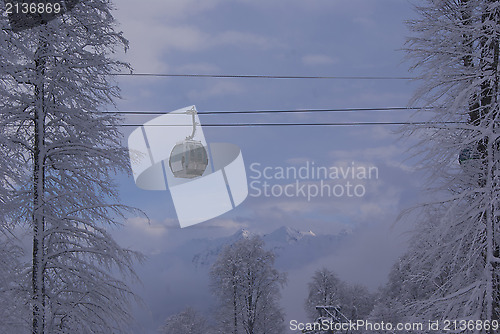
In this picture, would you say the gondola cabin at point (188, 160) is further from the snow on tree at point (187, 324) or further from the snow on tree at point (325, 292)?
the snow on tree at point (325, 292)

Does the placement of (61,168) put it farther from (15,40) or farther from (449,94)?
(449,94)

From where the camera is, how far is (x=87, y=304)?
788 cm

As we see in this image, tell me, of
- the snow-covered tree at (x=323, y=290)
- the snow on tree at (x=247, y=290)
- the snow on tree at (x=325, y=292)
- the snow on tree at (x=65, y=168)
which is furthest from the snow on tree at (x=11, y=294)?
the snow-covered tree at (x=323, y=290)

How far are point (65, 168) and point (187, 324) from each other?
3020 centimetres

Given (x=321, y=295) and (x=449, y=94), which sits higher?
(x=449, y=94)

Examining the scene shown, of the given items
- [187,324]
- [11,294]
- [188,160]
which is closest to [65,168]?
[11,294]

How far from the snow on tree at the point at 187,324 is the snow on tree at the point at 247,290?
811 cm

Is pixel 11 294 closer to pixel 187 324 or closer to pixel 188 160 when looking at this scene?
pixel 188 160

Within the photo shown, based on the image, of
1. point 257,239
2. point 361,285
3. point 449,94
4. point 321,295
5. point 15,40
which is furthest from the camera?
point 361,285

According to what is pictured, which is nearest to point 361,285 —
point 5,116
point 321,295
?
point 321,295

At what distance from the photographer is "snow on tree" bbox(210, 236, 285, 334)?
27344mm

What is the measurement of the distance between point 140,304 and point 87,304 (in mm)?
902

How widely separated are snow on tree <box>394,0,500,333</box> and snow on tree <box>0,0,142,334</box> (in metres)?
5.62

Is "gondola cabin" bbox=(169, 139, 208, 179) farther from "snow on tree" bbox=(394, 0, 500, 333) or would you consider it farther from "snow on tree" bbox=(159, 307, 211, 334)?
"snow on tree" bbox=(159, 307, 211, 334)
